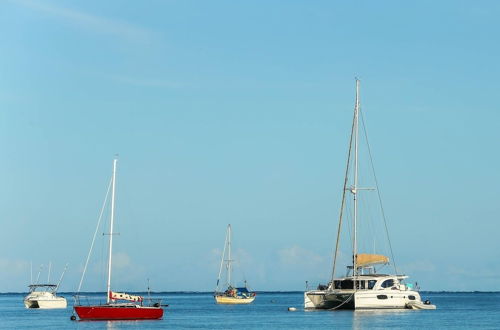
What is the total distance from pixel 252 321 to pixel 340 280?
11093 millimetres

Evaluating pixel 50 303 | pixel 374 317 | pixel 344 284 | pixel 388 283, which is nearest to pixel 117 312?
pixel 374 317

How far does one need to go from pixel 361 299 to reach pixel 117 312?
26.5m

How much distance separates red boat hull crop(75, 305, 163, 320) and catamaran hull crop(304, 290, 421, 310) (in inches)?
759

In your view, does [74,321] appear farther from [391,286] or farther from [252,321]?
[391,286]

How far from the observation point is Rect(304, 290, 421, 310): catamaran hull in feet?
327

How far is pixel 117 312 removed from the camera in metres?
88.8

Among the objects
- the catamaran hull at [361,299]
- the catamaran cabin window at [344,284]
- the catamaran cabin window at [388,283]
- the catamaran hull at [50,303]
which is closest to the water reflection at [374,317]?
the catamaran hull at [361,299]

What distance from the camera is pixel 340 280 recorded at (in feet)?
336

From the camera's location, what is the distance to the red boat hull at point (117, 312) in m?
88.8

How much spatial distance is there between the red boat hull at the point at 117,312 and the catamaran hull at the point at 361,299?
19290 mm

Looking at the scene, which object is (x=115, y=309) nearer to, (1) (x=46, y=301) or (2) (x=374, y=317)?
(2) (x=374, y=317)

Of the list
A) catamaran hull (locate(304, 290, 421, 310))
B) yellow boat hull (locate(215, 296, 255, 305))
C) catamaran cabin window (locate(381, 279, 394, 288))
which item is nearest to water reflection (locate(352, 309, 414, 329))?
catamaran hull (locate(304, 290, 421, 310))

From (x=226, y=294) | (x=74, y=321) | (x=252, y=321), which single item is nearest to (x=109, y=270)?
(x=74, y=321)

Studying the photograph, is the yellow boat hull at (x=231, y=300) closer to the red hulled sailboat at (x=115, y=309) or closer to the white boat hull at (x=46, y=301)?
the white boat hull at (x=46, y=301)
